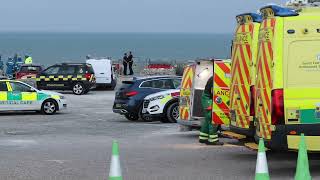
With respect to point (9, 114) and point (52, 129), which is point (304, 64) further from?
point (9, 114)

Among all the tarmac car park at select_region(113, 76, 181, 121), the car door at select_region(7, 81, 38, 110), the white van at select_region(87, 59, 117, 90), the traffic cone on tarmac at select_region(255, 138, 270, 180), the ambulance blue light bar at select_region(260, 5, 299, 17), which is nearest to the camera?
the traffic cone on tarmac at select_region(255, 138, 270, 180)

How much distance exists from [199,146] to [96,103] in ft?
54.1

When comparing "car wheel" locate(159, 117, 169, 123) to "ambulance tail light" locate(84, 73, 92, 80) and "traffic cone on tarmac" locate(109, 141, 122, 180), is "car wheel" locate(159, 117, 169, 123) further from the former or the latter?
"ambulance tail light" locate(84, 73, 92, 80)

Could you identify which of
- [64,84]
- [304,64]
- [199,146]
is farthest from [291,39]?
[64,84]

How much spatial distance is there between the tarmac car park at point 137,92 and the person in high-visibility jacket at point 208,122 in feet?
24.7

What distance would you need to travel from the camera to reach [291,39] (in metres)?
10.5

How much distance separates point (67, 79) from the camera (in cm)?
3691

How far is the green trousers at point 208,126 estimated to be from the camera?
15430mm

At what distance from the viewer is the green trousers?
15430 mm

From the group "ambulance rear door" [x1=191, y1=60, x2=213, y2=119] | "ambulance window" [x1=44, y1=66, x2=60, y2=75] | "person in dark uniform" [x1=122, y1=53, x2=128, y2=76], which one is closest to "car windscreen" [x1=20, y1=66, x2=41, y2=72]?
"ambulance window" [x1=44, y1=66, x2=60, y2=75]

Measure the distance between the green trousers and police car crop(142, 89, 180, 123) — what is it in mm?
6224

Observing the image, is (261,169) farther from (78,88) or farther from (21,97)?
(78,88)

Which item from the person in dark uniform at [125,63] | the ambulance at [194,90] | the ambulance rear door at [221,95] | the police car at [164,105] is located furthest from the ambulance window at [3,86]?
the person in dark uniform at [125,63]

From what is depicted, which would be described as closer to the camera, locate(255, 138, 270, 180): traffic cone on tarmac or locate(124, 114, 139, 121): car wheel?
locate(255, 138, 270, 180): traffic cone on tarmac
